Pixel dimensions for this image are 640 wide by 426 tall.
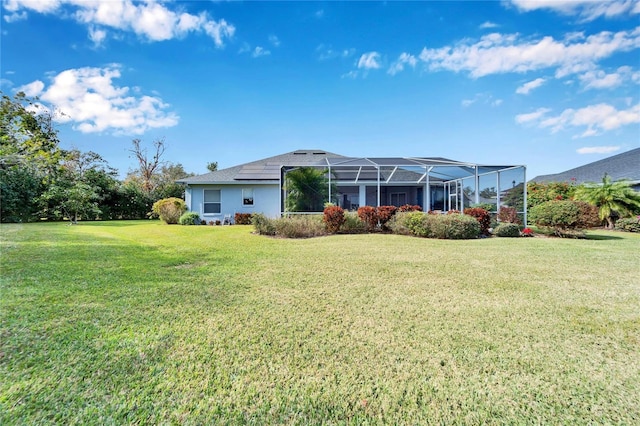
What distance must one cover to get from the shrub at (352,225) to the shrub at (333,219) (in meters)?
0.26

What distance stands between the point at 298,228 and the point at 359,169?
22.8 feet

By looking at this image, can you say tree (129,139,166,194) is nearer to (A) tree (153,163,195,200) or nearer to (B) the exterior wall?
(A) tree (153,163,195,200)

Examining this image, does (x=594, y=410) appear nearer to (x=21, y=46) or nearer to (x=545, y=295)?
(x=545, y=295)

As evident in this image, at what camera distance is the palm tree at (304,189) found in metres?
14.6

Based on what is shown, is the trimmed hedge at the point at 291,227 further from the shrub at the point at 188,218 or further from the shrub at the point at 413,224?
the shrub at the point at 188,218

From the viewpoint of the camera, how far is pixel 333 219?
12688 millimetres

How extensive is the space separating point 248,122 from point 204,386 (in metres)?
21.1

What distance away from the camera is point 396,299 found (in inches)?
167

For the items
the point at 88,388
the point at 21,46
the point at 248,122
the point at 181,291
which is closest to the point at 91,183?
the point at 248,122

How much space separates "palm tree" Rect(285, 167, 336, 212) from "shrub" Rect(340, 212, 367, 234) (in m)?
2.25

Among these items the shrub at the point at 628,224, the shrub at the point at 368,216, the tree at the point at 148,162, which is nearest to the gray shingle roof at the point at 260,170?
the shrub at the point at 368,216

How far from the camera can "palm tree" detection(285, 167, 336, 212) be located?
1465 centimetres

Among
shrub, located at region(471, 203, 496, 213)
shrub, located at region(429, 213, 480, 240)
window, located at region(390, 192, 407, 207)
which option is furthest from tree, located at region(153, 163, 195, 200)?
shrub, located at region(471, 203, 496, 213)

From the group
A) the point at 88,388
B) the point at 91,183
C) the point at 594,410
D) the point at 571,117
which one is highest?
the point at 571,117
